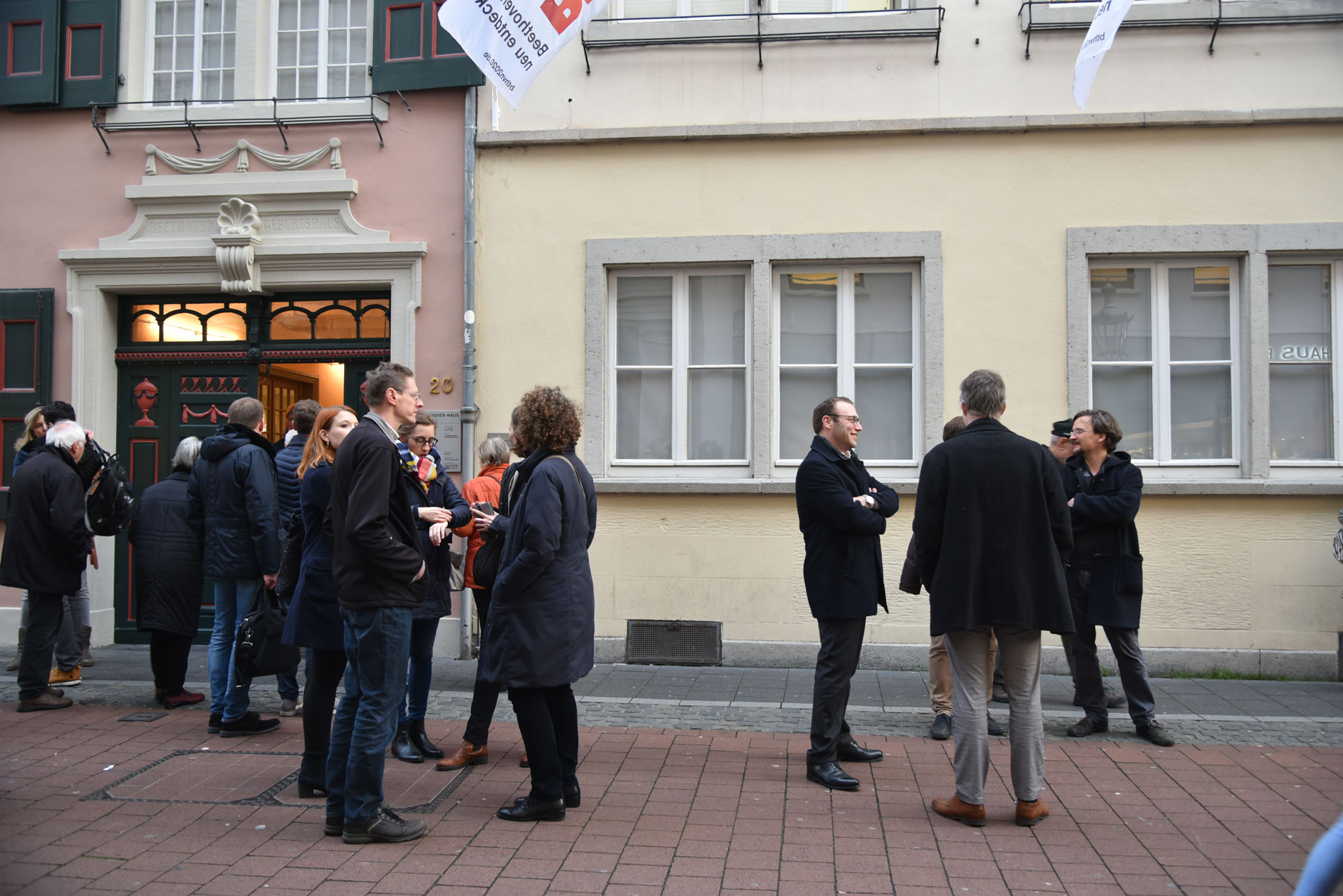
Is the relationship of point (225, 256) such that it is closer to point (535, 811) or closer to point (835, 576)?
point (535, 811)

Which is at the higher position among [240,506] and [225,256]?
[225,256]

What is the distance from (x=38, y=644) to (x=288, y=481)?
2.27 metres

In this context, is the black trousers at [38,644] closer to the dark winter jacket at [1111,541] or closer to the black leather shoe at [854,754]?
the black leather shoe at [854,754]

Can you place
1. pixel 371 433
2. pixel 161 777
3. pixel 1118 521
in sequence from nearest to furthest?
pixel 371 433, pixel 161 777, pixel 1118 521

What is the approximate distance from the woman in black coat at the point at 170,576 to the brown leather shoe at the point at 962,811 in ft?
15.3

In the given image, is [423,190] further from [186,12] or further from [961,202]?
[961,202]

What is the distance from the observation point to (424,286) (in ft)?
28.3

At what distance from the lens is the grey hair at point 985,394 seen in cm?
474

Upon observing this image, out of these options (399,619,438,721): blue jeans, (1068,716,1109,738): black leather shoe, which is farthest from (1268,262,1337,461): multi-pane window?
(399,619,438,721): blue jeans

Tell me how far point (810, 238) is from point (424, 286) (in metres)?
3.26

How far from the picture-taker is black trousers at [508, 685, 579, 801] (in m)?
4.42

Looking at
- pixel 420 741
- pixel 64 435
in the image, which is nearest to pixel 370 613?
pixel 420 741

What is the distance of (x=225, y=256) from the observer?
28.4 ft

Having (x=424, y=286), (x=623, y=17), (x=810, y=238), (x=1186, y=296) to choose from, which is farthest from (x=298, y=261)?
(x=1186, y=296)
